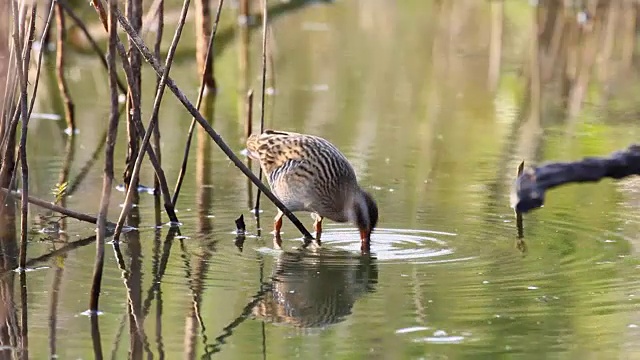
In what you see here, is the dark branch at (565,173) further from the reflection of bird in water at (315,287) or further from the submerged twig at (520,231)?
the submerged twig at (520,231)

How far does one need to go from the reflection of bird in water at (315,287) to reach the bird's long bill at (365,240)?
5.5 inches

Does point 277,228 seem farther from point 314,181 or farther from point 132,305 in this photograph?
point 132,305

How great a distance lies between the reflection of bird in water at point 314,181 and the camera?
351 inches

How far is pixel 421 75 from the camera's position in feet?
52.6

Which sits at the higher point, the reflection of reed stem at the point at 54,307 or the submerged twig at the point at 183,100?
the submerged twig at the point at 183,100

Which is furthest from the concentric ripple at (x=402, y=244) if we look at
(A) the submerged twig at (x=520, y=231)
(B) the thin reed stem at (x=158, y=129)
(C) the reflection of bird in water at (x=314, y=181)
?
(B) the thin reed stem at (x=158, y=129)

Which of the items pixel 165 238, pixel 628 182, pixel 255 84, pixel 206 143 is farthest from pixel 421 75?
pixel 165 238

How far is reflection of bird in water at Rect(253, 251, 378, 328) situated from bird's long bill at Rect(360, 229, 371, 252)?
140 mm

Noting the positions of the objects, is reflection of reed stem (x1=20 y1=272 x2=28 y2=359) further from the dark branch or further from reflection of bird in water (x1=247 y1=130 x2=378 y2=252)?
the dark branch

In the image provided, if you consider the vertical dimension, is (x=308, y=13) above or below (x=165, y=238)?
above

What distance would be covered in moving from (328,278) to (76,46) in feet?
35.4

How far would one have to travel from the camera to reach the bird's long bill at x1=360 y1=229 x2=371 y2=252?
8430 mm

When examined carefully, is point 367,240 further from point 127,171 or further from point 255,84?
point 255,84

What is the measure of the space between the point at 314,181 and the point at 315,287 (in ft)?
5.53
